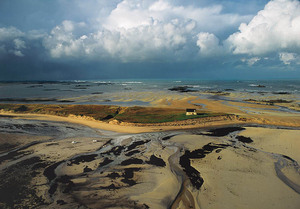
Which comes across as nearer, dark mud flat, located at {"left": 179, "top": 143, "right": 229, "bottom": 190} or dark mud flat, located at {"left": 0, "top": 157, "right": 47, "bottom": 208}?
dark mud flat, located at {"left": 0, "top": 157, "right": 47, "bottom": 208}

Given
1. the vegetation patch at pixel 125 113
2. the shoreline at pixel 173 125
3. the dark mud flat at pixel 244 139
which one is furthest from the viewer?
the vegetation patch at pixel 125 113

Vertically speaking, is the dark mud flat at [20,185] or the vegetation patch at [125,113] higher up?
the vegetation patch at [125,113]

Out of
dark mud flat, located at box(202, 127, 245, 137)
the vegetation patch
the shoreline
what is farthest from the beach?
the vegetation patch

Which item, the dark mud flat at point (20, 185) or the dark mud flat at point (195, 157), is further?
the dark mud flat at point (195, 157)

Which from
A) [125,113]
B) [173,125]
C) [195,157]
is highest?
[125,113]

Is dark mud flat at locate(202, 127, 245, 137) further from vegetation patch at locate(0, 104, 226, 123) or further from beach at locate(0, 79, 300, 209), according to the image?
vegetation patch at locate(0, 104, 226, 123)

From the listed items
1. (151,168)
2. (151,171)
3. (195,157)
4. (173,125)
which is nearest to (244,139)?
(195,157)

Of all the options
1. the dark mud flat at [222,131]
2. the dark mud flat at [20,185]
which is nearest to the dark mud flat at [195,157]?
the dark mud flat at [222,131]

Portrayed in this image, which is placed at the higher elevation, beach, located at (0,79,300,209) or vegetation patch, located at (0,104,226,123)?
vegetation patch, located at (0,104,226,123)

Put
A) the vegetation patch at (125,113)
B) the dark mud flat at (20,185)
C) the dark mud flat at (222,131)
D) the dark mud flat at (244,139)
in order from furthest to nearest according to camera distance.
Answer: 1. the vegetation patch at (125,113)
2. the dark mud flat at (222,131)
3. the dark mud flat at (244,139)
4. the dark mud flat at (20,185)

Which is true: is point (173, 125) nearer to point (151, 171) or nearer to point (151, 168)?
point (151, 168)

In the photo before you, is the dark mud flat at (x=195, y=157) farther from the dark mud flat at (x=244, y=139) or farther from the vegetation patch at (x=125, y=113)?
the vegetation patch at (x=125, y=113)

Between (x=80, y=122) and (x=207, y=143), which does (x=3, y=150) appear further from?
(x=207, y=143)
